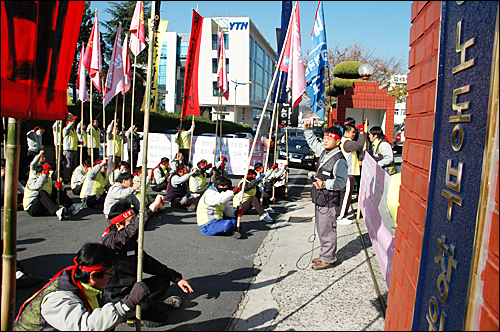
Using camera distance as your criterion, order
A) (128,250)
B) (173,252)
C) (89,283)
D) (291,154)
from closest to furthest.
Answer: (89,283) → (128,250) → (173,252) → (291,154)

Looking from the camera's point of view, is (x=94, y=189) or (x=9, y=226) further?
(x=94, y=189)

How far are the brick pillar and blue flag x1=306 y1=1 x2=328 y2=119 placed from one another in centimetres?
476

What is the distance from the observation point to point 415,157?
1983 mm

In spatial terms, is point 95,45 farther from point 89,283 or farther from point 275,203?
point 89,283

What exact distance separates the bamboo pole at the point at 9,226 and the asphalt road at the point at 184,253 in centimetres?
179

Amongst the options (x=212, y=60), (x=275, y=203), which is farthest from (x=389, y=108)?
(x=212, y=60)

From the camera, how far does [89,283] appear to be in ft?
8.84

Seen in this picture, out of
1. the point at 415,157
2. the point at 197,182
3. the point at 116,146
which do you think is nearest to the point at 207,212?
the point at 197,182

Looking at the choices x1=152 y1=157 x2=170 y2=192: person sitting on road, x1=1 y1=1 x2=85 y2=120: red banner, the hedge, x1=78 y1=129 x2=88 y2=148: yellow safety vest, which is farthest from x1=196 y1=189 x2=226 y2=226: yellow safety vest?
the hedge

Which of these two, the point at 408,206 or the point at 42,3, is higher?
the point at 42,3

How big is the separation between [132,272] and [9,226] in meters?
1.85

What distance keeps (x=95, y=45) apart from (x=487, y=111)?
10.4 metres

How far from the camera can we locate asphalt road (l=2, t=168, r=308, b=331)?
3.89 m

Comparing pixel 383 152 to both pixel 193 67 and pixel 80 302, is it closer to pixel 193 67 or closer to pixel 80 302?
pixel 193 67
